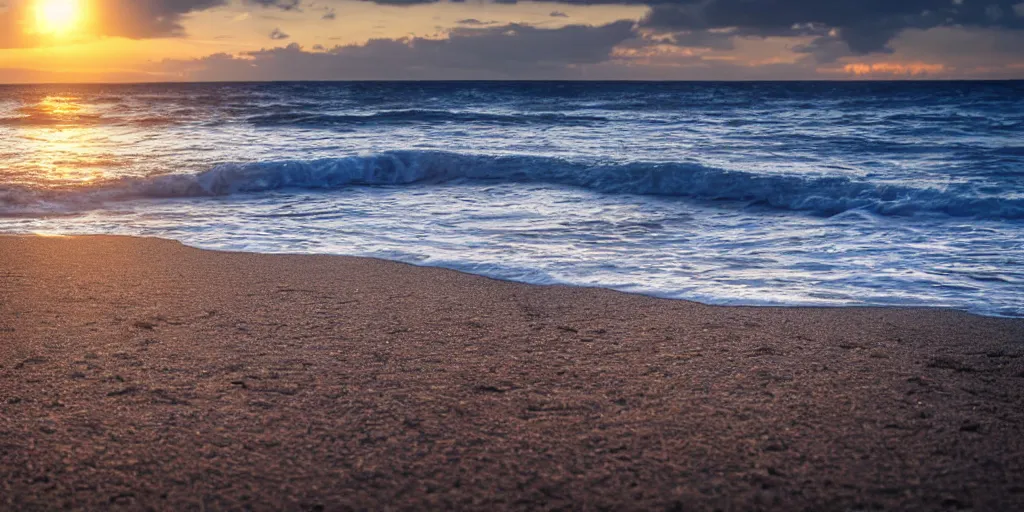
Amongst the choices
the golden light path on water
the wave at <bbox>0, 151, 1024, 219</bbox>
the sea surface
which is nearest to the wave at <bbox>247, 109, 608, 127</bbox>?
the sea surface

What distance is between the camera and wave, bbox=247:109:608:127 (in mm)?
24922

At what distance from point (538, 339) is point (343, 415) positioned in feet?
3.89

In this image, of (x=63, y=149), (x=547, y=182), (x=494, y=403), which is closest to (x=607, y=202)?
(x=547, y=182)

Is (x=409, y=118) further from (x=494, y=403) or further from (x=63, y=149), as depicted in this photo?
(x=494, y=403)

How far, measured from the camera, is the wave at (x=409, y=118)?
24922 millimetres

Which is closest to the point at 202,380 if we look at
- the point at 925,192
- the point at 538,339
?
the point at 538,339

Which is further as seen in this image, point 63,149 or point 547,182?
point 63,149

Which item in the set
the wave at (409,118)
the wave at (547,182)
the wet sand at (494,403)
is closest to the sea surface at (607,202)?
the wave at (547,182)

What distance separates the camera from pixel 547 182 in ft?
37.2

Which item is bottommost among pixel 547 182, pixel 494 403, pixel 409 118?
pixel 494 403

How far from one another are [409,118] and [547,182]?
1621 cm

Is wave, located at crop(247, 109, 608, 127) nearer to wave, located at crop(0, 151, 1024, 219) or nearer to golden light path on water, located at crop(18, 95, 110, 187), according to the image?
golden light path on water, located at crop(18, 95, 110, 187)

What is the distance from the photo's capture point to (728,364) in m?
3.16

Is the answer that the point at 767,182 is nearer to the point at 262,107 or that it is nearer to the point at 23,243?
the point at 23,243
